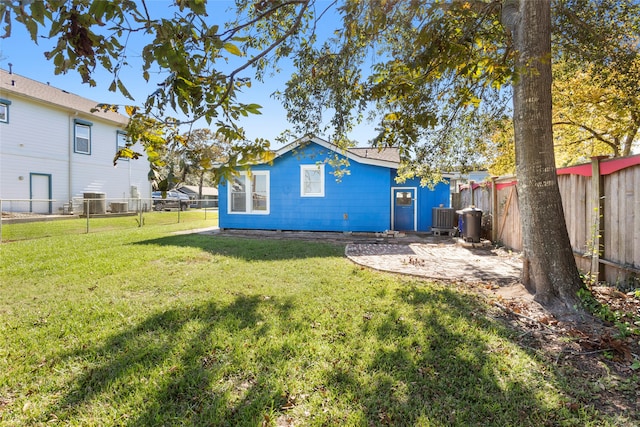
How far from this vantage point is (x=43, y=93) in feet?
52.5

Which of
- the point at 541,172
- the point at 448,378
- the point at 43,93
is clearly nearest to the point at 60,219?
the point at 43,93

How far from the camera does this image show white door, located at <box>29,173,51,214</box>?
14612 millimetres

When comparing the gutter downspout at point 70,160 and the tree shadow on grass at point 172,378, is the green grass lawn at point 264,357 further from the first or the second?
the gutter downspout at point 70,160

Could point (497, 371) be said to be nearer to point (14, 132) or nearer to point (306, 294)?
point (306, 294)

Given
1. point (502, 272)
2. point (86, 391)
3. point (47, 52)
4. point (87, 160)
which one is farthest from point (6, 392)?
point (87, 160)

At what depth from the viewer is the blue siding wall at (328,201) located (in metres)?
10.8

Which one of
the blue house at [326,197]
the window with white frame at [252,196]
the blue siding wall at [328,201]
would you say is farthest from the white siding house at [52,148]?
the blue siding wall at [328,201]

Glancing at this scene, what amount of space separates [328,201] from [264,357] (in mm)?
8663

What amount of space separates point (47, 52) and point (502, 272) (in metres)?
6.54

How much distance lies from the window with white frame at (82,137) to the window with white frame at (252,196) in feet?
36.8

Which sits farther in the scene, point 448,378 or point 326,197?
point 326,197

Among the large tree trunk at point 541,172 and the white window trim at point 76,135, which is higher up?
the white window trim at point 76,135

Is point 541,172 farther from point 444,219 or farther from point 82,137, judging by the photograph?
point 82,137

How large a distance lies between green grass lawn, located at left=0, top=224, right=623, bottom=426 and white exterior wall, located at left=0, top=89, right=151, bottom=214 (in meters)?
10.9
